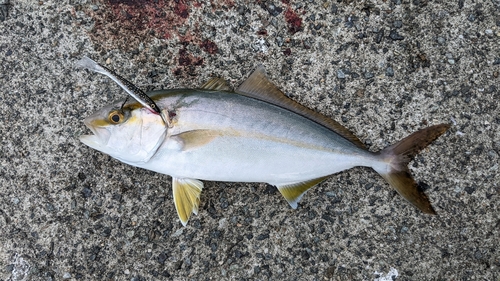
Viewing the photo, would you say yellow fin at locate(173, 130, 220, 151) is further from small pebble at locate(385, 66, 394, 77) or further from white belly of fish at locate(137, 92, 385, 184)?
small pebble at locate(385, 66, 394, 77)

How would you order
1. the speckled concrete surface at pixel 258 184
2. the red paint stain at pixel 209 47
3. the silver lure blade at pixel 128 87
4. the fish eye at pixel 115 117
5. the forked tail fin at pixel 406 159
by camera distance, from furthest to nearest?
the red paint stain at pixel 209 47
the speckled concrete surface at pixel 258 184
the forked tail fin at pixel 406 159
the fish eye at pixel 115 117
the silver lure blade at pixel 128 87

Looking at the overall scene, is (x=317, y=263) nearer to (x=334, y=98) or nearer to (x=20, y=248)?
(x=334, y=98)

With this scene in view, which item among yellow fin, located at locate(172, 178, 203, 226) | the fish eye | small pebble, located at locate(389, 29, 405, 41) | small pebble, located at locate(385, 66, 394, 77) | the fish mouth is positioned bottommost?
yellow fin, located at locate(172, 178, 203, 226)

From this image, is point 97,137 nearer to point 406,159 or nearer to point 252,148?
point 252,148

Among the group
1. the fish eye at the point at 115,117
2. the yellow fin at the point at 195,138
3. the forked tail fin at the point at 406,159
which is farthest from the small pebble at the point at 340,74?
the fish eye at the point at 115,117

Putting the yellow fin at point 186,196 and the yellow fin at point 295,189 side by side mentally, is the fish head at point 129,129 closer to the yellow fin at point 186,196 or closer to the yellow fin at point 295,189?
the yellow fin at point 186,196

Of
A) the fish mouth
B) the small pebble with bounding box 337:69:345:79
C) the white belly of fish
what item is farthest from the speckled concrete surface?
the fish mouth

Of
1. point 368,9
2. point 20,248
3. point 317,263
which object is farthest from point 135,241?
point 368,9

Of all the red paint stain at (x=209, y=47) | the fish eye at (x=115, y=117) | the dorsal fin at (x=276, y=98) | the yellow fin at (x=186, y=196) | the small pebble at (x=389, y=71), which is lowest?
the yellow fin at (x=186, y=196)
